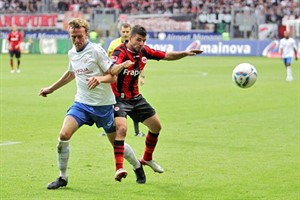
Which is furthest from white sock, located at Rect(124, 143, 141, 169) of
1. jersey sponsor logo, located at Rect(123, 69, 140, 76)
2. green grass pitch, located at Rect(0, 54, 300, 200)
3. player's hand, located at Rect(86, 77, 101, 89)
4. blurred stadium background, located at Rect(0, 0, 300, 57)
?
blurred stadium background, located at Rect(0, 0, 300, 57)

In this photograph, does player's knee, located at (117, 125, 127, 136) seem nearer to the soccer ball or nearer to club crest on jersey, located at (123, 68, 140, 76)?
club crest on jersey, located at (123, 68, 140, 76)

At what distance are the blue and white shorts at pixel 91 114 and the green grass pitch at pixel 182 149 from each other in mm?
861

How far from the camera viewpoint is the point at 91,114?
10422 millimetres

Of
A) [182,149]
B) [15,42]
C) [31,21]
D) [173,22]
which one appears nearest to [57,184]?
[182,149]

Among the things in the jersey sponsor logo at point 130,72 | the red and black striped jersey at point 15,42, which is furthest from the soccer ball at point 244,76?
the red and black striped jersey at point 15,42

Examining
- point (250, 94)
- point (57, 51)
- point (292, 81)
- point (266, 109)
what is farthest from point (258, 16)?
point (266, 109)

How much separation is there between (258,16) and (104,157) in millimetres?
48648

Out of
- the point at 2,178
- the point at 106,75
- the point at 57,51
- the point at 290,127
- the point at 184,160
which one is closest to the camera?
the point at 106,75

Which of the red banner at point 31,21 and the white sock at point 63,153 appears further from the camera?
the red banner at point 31,21

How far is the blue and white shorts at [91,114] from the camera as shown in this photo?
10.3 meters

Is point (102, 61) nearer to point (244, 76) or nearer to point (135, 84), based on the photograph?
point (135, 84)

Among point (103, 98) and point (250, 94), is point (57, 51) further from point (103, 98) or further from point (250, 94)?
point (103, 98)

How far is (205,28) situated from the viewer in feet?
203

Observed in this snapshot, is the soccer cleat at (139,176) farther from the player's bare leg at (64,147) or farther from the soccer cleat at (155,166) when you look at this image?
the player's bare leg at (64,147)
